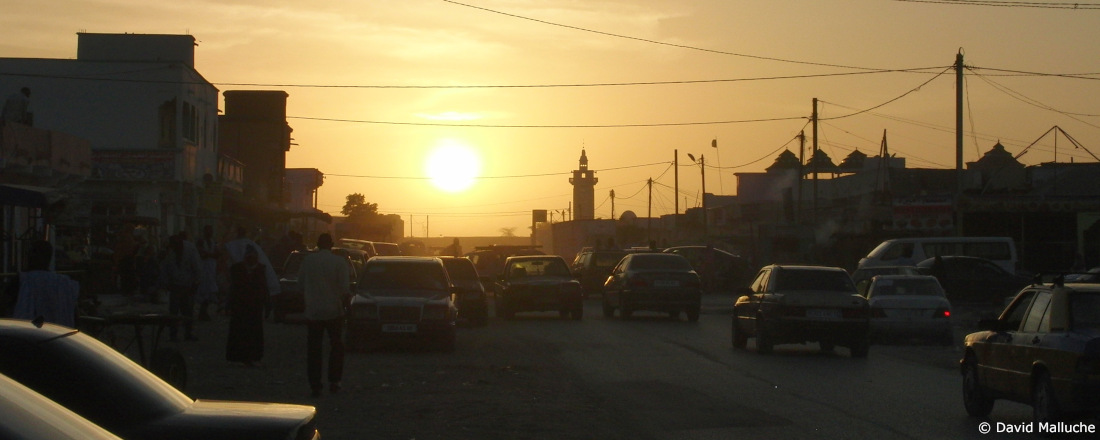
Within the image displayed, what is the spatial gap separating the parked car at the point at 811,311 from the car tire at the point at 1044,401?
8386 millimetres

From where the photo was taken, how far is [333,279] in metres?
13.7

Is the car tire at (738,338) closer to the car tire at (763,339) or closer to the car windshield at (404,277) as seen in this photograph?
the car tire at (763,339)

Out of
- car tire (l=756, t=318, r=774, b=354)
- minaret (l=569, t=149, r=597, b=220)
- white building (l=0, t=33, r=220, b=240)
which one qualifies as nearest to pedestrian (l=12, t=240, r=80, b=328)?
car tire (l=756, t=318, r=774, b=354)

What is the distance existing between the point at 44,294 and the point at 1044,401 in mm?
8814

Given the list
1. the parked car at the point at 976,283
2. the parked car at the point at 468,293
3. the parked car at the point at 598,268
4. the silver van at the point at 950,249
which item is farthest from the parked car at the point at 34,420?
the silver van at the point at 950,249

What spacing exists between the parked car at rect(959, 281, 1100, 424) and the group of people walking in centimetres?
696

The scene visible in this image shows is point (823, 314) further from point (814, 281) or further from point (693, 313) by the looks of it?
point (693, 313)

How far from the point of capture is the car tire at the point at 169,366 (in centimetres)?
1134

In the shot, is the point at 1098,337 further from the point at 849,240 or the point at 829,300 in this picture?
the point at 849,240

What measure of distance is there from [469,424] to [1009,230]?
41460 mm

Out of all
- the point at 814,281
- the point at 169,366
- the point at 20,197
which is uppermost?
the point at 20,197

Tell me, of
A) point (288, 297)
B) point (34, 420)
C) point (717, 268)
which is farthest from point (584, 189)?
point (34, 420)

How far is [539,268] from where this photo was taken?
97.1 feet

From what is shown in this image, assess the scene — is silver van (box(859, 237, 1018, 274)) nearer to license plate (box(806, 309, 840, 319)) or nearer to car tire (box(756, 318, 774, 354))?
car tire (box(756, 318, 774, 354))
